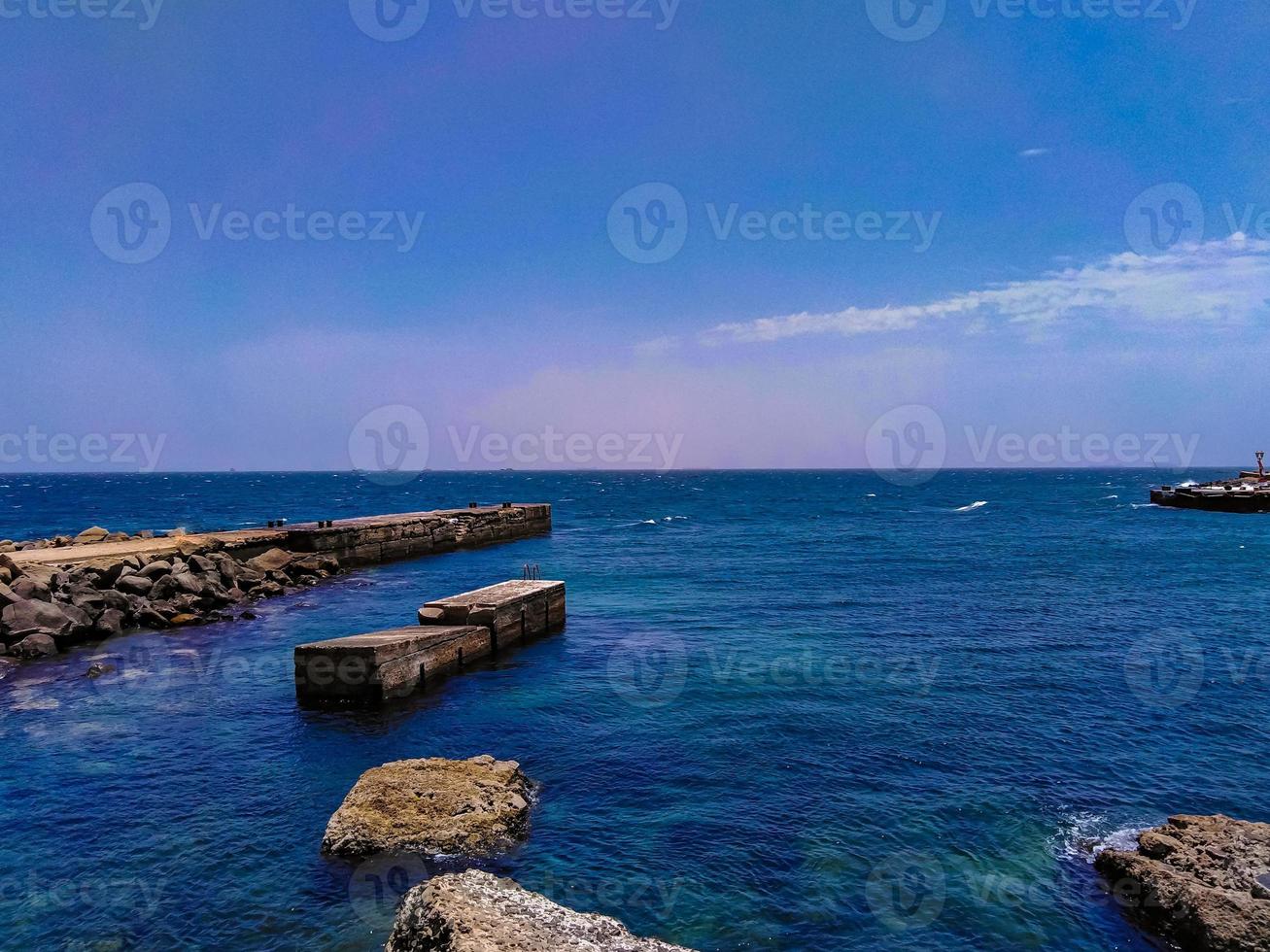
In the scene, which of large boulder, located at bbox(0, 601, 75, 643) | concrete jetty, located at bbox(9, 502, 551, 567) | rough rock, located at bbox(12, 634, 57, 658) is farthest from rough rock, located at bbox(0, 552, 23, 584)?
rough rock, located at bbox(12, 634, 57, 658)

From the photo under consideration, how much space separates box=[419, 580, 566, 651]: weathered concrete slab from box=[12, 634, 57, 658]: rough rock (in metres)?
10.2

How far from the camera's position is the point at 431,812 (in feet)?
35.8

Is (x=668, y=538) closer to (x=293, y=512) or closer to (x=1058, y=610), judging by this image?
(x=1058, y=610)

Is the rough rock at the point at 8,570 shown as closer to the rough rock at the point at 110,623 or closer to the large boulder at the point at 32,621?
the rough rock at the point at 110,623

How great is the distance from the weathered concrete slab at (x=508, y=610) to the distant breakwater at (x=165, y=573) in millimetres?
9615

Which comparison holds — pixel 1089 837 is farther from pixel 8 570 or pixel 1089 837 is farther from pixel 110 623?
pixel 8 570

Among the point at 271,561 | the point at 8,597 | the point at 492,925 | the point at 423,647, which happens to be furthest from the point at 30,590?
the point at 492,925

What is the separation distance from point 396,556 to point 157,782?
33.1 meters

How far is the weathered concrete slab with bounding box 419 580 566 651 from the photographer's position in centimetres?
2153

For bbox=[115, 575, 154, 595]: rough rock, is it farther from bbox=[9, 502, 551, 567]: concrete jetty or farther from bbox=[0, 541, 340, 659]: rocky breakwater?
bbox=[9, 502, 551, 567]: concrete jetty

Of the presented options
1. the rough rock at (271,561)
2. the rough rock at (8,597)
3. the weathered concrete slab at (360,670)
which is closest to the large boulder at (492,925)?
the weathered concrete slab at (360,670)

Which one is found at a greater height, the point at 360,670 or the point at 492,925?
the point at 492,925

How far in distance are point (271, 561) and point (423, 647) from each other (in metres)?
20.8

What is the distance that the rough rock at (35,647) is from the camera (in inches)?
825
